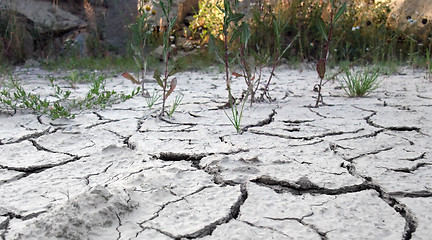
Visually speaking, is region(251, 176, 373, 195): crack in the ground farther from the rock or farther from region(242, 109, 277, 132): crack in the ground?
the rock

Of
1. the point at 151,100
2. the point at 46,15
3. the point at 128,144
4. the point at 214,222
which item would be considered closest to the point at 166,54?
the point at 128,144

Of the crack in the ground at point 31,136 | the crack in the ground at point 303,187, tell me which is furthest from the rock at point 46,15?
the crack in the ground at point 303,187

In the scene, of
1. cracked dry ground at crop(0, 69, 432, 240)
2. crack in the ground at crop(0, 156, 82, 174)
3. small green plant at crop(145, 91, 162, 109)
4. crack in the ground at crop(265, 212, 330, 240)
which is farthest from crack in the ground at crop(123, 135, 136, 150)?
crack in the ground at crop(265, 212, 330, 240)

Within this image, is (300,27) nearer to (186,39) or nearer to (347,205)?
(186,39)

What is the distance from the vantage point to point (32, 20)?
7.16m

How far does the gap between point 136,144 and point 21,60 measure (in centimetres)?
589

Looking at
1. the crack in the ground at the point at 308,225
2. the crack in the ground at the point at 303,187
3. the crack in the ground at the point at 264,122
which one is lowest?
the crack in the ground at the point at 308,225

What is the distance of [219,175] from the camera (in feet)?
4.97

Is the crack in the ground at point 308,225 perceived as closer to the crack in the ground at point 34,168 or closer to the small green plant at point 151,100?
the crack in the ground at point 34,168

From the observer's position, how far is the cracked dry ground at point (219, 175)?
113 cm

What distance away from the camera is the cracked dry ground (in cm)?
113

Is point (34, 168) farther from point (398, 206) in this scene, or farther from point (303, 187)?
point (398, 206)

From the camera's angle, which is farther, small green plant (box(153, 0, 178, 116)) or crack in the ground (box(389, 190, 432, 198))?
small green plant (box(153, 0, 178, 116))

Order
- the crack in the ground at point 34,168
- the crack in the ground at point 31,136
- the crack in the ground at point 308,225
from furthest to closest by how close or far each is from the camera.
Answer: the crack in the ground at point 31,136, the crack in the ground at point 34,168, the crack in the ground at point 308,225
